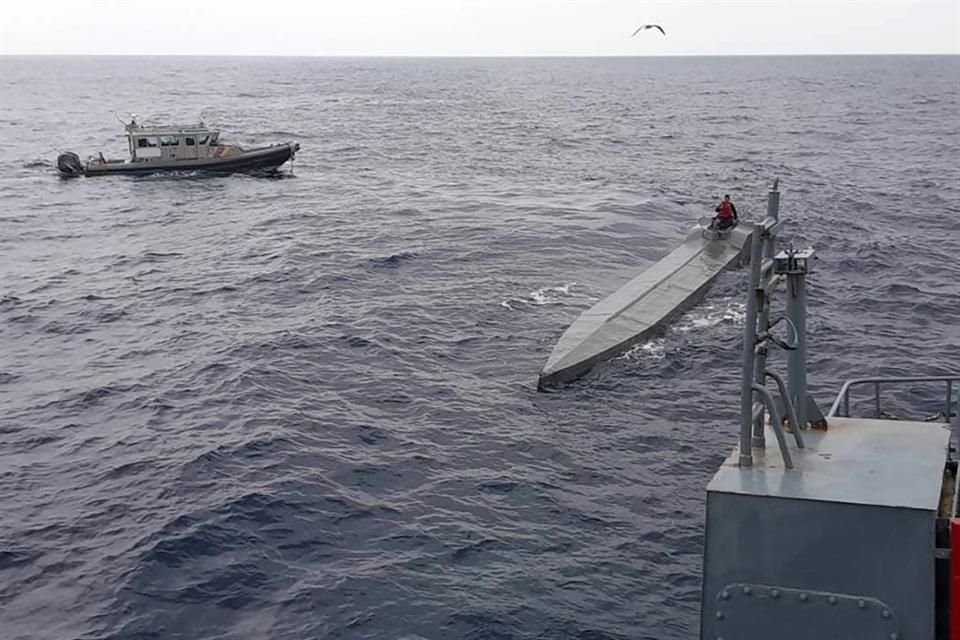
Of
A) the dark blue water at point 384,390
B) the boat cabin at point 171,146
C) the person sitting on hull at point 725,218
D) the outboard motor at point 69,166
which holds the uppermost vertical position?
the boat cabin at point 171,146

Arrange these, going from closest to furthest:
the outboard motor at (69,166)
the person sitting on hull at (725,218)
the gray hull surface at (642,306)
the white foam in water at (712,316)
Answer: the gray hull surface at (642,306), the white foam in water at (712,316), the person sitting on hull at (725,218), the outboard motor at (69,166)

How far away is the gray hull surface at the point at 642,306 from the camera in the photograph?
3117 centimetres

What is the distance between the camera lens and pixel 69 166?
76.2 meters

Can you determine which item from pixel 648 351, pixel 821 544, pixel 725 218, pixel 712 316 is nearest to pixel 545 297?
pixel 712 316

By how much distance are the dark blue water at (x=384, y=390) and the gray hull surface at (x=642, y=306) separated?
69 cm

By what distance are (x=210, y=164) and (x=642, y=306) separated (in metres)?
45.1

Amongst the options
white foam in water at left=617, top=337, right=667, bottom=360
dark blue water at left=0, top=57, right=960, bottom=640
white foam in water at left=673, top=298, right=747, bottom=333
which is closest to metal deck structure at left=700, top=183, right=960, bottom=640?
dark blue water at left=0, top=57, right=960, bottom=640

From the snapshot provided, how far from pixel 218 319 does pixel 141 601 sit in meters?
20.3

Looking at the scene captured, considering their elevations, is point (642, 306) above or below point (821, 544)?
below

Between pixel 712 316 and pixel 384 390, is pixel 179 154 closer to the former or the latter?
pixel 712 316

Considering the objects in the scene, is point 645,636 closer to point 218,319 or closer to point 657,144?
point 218,319

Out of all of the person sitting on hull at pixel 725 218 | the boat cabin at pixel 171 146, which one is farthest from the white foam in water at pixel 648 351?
the boat cabin at pixel 171 146

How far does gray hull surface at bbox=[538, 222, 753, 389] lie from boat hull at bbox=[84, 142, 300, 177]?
37.3m

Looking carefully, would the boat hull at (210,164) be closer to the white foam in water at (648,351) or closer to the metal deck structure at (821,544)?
the white foam in water at (648,351)
